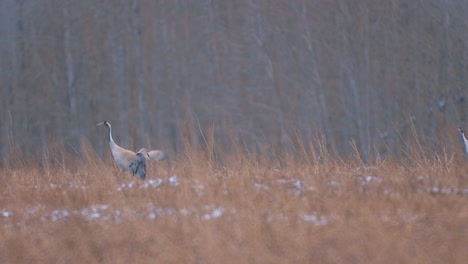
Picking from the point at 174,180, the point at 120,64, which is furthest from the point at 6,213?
the point at 120,64

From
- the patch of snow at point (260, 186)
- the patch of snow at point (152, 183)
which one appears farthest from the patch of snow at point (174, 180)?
the patch of snow at point (260, 186)

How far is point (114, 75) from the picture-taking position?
1252 cm

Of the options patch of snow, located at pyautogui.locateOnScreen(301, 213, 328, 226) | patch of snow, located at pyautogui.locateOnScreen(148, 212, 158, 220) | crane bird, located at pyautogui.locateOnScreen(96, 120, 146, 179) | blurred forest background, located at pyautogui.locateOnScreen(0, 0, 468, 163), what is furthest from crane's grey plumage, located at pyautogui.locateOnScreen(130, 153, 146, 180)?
blurred forest background, located at pyautogui.locateOnScreen(0, 0, 468, 163)

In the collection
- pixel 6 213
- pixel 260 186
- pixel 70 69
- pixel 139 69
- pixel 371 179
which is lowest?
pixel 371 179

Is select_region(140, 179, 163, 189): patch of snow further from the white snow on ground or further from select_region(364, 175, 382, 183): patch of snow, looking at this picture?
select_region(364, 175, 382, 183): patch of snow

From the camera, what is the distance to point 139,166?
26.2 feet

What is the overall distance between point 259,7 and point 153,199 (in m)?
6.52

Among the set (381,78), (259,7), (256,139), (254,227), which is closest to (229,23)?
(259,7)

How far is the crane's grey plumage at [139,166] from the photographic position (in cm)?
794

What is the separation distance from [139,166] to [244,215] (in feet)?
9.50

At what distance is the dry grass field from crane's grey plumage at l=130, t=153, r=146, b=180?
0.43 feet

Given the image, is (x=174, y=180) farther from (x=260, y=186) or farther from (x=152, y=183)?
(x=260, y=186)

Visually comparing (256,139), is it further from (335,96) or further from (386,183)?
(386,183)

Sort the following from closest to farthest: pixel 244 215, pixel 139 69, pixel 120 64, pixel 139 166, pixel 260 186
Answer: pixel 244 215
pixel 260 186
pixel 139 166
pixel 139 69
pixel 120 64
